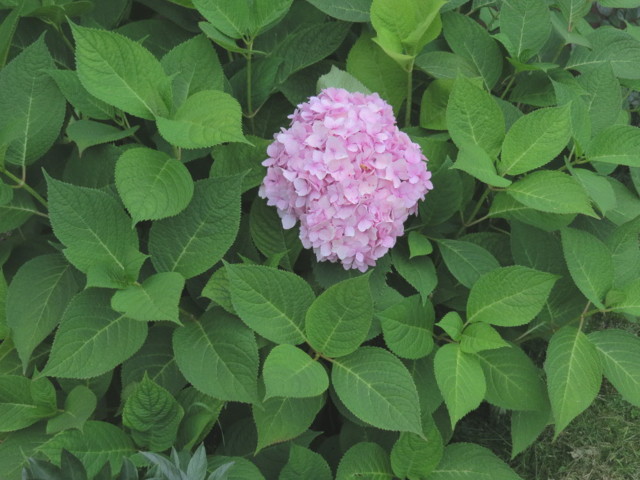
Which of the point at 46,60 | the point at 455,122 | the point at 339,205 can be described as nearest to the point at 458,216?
the point at 455,122

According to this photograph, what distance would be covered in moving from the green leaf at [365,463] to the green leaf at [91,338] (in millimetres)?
475

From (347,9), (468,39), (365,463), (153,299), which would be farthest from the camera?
(468,39)

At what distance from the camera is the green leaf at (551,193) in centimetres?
126

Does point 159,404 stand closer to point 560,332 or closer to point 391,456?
point 391,456

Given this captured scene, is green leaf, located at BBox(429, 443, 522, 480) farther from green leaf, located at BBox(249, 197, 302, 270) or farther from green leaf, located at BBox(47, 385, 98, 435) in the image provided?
green leaf, located at BBox(47, 385, 98, 435)

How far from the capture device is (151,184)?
1.19 m

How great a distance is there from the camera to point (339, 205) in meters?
1.22

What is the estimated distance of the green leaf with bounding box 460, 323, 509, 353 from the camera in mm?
A: 1260

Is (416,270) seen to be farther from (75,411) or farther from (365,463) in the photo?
(75,411)

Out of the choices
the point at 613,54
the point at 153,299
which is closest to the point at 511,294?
the point at 153,299

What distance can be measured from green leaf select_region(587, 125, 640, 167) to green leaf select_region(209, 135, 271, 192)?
686 mm

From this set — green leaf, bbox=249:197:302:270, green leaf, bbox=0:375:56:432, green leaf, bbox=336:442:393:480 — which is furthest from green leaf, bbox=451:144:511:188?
green leaf, bbox=0:375:56:432

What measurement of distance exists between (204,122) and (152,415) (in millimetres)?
536

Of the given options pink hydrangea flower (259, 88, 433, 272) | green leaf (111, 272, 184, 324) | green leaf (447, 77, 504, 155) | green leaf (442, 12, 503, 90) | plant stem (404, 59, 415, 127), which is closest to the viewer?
green leaf (111, 272, 184, 324)
